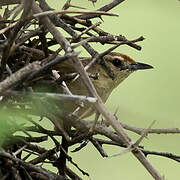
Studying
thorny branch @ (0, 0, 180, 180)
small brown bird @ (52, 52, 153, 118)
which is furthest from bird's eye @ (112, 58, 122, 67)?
thorny branch @ (0, 0, 180, 180)

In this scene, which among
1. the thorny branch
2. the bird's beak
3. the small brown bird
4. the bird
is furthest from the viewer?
the bird's beak

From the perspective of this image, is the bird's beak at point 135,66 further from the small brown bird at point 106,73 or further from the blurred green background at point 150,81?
the blurred green background at point 150,81

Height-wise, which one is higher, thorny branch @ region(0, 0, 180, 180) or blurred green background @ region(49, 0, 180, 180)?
thorny branch @ region(0, 0, 180, 180)

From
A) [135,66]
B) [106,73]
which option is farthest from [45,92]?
[135,66]

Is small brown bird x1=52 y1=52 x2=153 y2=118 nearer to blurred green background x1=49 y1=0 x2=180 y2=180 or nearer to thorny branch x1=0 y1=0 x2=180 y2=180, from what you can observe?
thorny branch x1=0 y1=0 x2=180 y2=180

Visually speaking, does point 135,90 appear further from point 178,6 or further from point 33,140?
point 33,140

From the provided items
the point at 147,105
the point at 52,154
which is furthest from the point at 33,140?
the point at 147,105

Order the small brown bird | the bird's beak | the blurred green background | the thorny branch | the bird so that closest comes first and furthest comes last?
the thorny branch → the bird → the small brown bird → the bird's beak → the blurred green background

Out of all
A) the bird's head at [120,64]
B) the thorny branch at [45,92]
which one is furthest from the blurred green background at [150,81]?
the thorny branch at [45,92]
